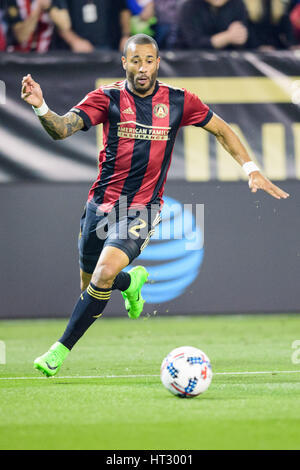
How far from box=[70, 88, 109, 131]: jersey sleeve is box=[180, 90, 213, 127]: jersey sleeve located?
67 centimetres

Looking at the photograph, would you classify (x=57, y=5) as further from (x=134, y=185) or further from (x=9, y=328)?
(x=134, y=185)

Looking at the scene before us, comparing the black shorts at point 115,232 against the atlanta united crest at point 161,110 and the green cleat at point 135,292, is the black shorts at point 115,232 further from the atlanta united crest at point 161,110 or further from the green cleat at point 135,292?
the atlanta united crest at point 161,110

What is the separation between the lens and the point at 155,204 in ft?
23.1

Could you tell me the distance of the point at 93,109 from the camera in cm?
676

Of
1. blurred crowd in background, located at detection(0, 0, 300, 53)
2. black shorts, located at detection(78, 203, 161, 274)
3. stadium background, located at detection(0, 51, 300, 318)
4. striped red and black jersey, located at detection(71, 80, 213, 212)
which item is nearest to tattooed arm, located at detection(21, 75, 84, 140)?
striped red and black jersey, located at detection(71, 80, 213, 212)

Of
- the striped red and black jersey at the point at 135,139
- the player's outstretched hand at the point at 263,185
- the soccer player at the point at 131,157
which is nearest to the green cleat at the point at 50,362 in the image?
the soccer player at the point at 131,157

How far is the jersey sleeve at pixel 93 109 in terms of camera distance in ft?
21.9

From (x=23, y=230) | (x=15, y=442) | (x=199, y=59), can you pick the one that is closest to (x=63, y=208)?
(x=23, y=230)

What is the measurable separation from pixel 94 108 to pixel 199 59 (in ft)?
14.3

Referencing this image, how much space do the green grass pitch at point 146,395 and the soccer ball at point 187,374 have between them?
3.0 inches

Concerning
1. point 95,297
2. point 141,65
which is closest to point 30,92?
point 141,65

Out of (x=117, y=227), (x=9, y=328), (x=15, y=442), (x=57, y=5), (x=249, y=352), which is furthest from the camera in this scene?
(x=57, y=5)

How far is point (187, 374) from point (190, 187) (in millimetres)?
5386

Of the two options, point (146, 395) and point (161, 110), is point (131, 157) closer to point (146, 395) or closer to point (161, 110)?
point (161, 110)
